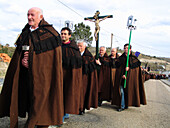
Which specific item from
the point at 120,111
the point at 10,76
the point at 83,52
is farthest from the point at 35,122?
the point at 120,111

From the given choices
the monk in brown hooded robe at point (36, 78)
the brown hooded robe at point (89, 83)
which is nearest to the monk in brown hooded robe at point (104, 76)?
the brown hooded robe at point (89, 83)

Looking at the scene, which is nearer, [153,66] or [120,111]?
[120,111]

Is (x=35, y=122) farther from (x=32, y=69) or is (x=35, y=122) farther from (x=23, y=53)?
(x=23, y=53)

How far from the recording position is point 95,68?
20.4ft

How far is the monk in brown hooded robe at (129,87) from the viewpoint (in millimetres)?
6840

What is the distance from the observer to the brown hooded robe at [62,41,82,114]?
4.28 m

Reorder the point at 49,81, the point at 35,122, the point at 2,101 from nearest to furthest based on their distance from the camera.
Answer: the point at 35,122 < the point at 49,81 < the point at 2,101

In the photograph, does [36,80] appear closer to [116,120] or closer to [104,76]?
[116,120]

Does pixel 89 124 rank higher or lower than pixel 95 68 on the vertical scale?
lower

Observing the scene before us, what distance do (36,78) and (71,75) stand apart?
1.48m

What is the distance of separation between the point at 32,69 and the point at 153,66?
10876cm

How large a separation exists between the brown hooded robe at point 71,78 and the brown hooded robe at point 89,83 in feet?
3.72

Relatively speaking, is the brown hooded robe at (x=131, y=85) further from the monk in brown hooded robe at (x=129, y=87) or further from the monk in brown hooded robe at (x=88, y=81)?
the monk in brown hooded robe at (x=88, y=81)

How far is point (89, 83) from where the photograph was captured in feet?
19.7
